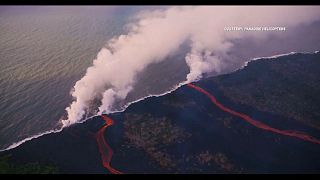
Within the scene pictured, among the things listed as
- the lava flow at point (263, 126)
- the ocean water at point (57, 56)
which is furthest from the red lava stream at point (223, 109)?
the ocean water at point (57, 56)

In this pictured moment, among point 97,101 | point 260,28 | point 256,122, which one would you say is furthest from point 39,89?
point 260,28

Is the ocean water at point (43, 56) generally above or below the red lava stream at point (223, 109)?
above

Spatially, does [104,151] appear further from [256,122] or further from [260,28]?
[260,28]

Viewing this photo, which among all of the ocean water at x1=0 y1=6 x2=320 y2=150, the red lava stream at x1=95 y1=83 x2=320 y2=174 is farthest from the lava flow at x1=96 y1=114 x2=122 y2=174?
the ocean water at x1=0 y1=6 x2=320 y2=150

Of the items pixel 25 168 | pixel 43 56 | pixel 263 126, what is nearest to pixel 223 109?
pixel 263 126

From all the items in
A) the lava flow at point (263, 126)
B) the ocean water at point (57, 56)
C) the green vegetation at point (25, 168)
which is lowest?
the lava flow at point (263, 126)

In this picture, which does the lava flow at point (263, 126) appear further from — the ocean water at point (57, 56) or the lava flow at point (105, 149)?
the lava flow at point (105, 149)

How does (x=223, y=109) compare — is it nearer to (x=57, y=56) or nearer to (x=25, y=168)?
(x=25, y=168)
